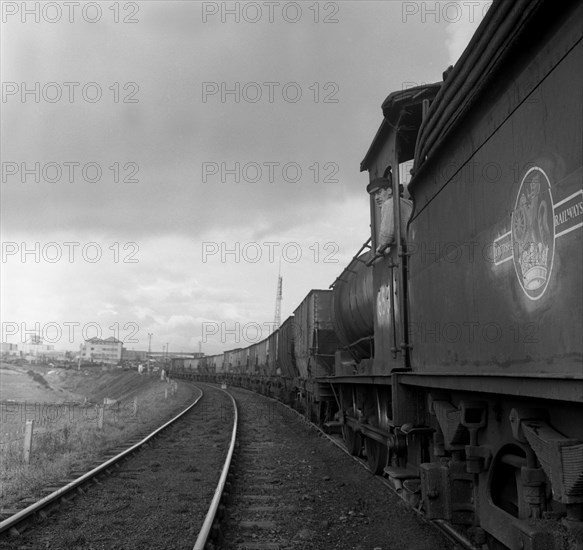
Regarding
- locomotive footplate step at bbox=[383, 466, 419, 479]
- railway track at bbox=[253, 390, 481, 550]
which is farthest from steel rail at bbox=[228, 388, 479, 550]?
locomotive footplate step at bbox=[383, 466, 419, 479]

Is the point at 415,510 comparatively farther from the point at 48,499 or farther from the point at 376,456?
the point at 48,499

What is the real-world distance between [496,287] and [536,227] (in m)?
0.62

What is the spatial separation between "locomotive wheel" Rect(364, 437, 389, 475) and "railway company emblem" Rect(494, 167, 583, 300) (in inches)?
199

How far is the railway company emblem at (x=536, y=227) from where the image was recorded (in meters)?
2.43

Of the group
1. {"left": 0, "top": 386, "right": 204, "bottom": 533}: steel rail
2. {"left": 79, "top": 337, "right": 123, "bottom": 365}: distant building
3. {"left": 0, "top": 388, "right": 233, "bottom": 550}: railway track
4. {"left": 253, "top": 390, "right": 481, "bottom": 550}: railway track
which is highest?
{"left": 79, "top": 337, "right": 123, "bottom": 365}: distant building

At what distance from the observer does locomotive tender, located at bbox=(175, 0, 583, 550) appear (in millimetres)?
2506

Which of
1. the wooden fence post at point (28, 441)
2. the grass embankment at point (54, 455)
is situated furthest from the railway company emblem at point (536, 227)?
the wooden fence post at point (28, 441)

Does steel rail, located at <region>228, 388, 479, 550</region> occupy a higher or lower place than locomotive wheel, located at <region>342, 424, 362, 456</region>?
lower

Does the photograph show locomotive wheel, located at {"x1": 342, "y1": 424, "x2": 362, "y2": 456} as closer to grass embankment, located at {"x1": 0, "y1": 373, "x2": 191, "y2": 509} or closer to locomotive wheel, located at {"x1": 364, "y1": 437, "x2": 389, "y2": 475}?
locomotive wheel, located at {"x1": 364, "y1": 437, "x2": 389, "y2": 475}

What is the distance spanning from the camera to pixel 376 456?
7.66 meters

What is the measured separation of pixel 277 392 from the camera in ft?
82.3

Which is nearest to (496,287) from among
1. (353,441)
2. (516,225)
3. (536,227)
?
(516,225)

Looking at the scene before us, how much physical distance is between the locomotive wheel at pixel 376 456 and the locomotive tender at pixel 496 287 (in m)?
1.37

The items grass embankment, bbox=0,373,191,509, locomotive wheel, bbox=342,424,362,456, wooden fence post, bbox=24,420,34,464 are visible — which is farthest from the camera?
wooden fence post, bbox=24,420,34,464
